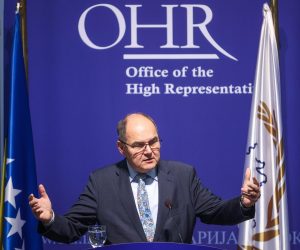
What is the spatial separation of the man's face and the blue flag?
1011 millimetres

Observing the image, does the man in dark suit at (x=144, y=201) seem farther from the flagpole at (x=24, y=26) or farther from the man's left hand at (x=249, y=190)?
the flagpole at (x=24, y=26)

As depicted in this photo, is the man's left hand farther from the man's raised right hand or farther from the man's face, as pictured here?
the man's raised right hand

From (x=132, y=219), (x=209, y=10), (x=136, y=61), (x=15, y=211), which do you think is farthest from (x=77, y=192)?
(x=209, y=10)

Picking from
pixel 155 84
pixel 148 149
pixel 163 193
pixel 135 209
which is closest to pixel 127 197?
pixel 135 209

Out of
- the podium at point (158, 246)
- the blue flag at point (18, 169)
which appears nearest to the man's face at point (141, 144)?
the blue flag at point (18, 169)

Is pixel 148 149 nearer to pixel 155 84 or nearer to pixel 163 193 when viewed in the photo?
pixel 163 193

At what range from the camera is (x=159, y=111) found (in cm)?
477

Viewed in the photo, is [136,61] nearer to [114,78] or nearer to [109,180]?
[114,78]

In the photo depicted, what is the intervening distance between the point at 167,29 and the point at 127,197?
172 cm

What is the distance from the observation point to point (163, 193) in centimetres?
350

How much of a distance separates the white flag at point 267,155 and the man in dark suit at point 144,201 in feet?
2.71

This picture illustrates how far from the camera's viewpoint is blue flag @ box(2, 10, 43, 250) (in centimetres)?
414

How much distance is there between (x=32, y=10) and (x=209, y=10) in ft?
4.62

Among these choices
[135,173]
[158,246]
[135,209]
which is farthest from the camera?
[135,173]
